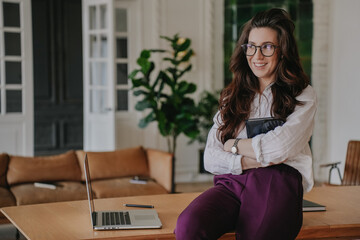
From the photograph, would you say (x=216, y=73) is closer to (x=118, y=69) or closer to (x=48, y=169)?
(x=118, y=69)

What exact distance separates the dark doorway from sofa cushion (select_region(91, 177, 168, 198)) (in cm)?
403

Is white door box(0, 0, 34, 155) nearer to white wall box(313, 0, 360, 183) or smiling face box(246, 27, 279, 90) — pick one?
white wall box(313, 0, 360, 183)

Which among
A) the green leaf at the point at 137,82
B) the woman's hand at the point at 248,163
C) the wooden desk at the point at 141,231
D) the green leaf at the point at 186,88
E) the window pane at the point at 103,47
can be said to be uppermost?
the window pane at the point at 103,47

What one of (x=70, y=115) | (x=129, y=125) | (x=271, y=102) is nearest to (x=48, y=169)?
(x=129, y=125)

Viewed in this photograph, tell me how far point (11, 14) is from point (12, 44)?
0.39 m

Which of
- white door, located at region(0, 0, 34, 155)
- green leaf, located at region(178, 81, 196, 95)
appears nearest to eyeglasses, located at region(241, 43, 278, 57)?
green leaf, located at region(178, 81, 196, 95)

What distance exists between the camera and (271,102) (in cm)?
225

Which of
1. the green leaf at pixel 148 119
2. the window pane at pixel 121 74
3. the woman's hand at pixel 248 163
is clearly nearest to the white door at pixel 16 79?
the window pane at pixel 121 74

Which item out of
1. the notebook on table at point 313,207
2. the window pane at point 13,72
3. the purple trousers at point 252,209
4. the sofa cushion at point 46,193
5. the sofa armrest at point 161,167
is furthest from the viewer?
the window pane at point 13,72

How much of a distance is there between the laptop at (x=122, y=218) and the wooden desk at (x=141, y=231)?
0.04m

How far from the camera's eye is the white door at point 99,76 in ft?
22.6

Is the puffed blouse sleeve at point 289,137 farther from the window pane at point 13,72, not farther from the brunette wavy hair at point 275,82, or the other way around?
the window pane at point 13,72

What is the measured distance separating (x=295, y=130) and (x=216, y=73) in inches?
220

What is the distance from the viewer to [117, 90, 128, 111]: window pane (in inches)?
285
